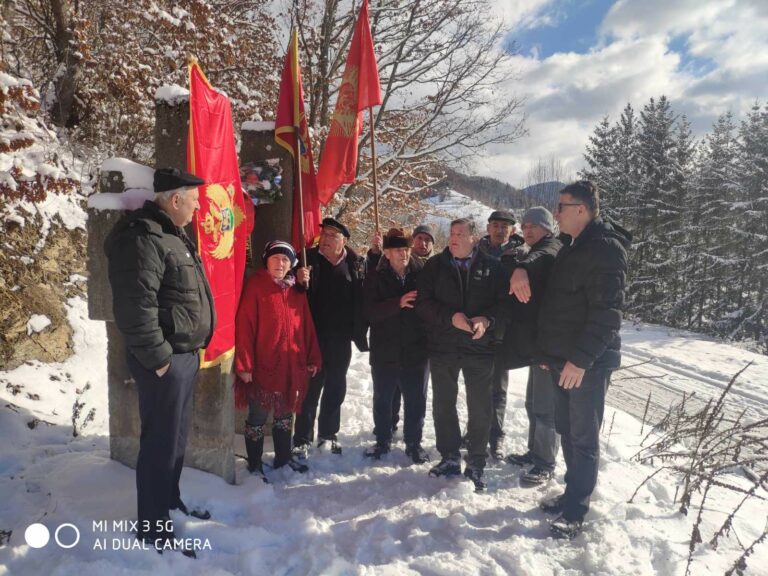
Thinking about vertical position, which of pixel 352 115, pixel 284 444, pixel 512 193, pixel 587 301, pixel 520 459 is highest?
pixel 512 193

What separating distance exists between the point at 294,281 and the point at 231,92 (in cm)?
662

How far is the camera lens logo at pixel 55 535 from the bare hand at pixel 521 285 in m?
3.10

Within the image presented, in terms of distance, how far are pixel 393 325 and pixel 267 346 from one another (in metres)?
1.10

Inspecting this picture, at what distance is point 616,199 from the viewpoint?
88.7ft

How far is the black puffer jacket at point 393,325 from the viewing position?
152 inches

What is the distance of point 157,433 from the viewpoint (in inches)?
96.3

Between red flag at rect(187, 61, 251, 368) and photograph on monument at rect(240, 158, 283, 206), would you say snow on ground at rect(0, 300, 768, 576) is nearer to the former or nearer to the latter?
red flag at rect(187, 61, 251, 368)

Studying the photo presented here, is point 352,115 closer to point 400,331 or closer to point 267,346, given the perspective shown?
point 400,331

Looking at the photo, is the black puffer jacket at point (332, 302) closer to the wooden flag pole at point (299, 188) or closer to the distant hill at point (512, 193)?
the wooden flag pole at point (299, 188)

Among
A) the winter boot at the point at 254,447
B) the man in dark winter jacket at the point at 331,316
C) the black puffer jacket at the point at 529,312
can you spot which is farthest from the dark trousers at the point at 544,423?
the winter boot at the point at 254,447

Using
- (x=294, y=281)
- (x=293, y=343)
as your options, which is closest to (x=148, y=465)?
(x=293, y=343)

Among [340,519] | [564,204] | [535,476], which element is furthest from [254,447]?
[564,204]

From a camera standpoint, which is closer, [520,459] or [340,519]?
[340,519]

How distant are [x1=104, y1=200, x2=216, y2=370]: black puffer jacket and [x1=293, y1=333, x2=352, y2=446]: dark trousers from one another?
4.91ft
